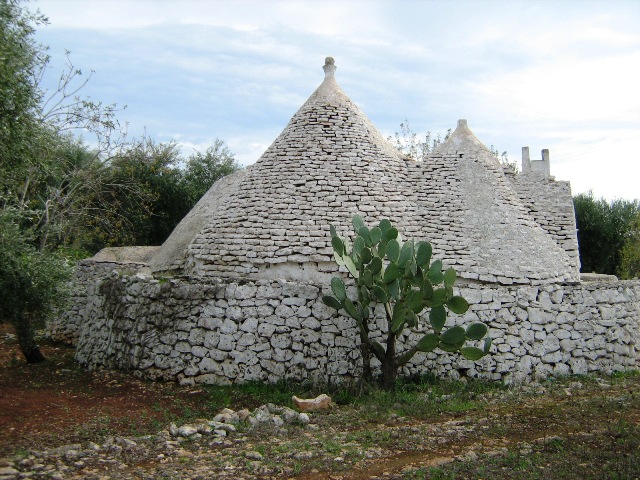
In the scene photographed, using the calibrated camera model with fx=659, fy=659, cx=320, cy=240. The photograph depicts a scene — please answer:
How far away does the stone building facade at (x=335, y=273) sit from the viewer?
1037 centimetres

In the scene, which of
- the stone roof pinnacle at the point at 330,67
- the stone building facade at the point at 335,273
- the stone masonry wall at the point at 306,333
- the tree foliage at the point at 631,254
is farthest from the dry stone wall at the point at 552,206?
the tree foliage at the point at 631,254

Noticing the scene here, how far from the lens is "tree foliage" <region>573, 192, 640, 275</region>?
23.3 metres

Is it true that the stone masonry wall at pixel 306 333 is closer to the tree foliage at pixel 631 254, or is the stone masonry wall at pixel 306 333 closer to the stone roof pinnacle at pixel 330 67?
the stone roof pinnacle at pixel 330 67

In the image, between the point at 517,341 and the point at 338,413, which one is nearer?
the point at 338,413

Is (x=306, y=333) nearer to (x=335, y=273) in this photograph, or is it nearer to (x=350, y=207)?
(x=335, y=273)

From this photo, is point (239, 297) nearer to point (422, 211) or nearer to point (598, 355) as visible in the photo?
point (422, 211)

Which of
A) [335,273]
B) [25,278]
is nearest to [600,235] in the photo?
[335,273]

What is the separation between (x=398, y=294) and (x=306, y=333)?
1839 mm

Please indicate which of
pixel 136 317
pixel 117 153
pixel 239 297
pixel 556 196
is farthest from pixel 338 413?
pixel 117 153

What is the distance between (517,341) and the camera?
10680mm

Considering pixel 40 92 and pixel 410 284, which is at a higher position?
pixel 40 92

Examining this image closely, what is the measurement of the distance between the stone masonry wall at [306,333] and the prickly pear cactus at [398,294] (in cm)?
68

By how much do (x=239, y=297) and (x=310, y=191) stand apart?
2.69 m

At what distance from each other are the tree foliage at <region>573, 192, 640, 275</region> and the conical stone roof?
1150cm
